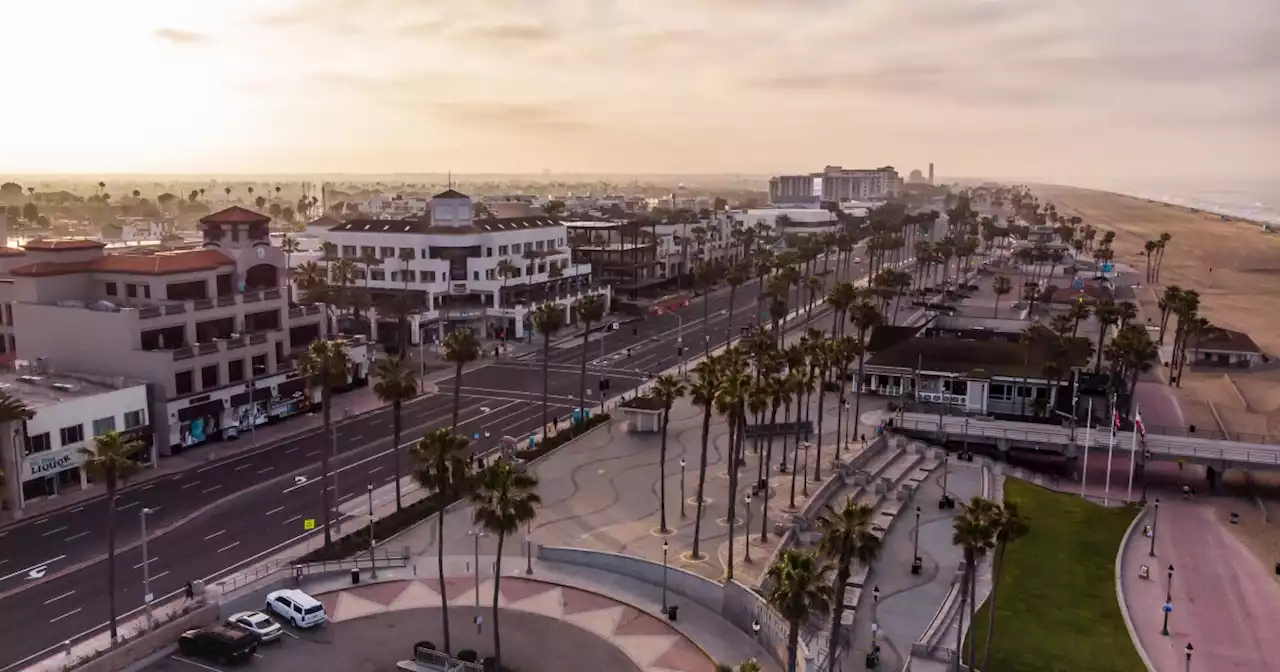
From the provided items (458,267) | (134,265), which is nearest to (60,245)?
(134,265)

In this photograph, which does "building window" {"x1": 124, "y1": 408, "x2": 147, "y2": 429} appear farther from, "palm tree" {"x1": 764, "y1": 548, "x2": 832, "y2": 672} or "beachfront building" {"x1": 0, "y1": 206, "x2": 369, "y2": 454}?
"palm tree" {"x1": 764, "y1": 548, "x2": 832, "y2": 672}

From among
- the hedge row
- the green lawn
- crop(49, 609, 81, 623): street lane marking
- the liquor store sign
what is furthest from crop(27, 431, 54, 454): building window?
the green lawn

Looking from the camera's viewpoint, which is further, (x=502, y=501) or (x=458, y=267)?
(x=458, y=267)

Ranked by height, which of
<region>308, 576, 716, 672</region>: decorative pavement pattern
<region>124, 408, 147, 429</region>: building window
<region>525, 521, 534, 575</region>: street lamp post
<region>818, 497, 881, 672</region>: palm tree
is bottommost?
<region>308, 576, 716, 672</region>: decorative pavement pattern

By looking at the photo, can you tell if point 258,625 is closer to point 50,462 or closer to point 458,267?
point 50,462

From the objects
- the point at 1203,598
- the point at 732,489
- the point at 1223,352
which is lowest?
the point at 1203,598

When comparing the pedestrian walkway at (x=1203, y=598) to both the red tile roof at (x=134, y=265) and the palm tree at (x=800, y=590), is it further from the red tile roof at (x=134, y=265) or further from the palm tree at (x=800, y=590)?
the red tile roof at (x=134, y=265)

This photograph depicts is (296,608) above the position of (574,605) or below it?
above
